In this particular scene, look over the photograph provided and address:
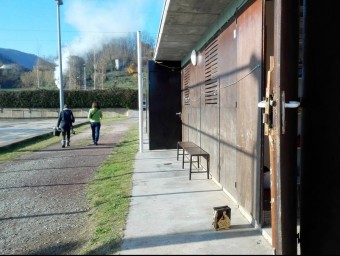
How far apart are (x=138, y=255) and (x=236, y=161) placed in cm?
216

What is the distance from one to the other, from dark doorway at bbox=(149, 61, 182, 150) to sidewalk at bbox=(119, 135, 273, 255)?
13.7 ft

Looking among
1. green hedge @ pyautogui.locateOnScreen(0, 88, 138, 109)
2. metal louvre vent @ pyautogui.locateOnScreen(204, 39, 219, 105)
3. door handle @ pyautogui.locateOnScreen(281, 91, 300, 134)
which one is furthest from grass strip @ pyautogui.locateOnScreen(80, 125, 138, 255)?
green hedge @ pyautogui.locateOnScreen(0, 88, 138, 109)

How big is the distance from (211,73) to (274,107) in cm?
364

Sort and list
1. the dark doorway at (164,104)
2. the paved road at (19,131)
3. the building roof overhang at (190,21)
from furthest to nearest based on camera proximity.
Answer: the paved road at (19,131) < the dark doorway at (164,104) < the building roof overhang at (190,21)

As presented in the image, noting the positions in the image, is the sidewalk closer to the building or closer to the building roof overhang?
the building

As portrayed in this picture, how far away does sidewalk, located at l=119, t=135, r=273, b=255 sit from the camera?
3.26 metres

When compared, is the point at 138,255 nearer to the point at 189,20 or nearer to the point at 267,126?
the point at 267,126

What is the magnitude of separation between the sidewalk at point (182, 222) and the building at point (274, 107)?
223mm

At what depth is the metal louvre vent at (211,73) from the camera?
19.6 feet

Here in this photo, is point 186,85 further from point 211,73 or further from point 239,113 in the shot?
point 239,113

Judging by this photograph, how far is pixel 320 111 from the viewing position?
281 centimetres

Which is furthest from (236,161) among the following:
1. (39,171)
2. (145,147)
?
(145,147)

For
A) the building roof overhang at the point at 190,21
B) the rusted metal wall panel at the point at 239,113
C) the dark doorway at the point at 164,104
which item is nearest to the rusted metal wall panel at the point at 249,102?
the rusted metal wall panel at the point at 239,113

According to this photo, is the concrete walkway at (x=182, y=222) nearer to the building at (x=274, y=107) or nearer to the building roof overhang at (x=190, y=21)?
the building at (x=274, y=107)
